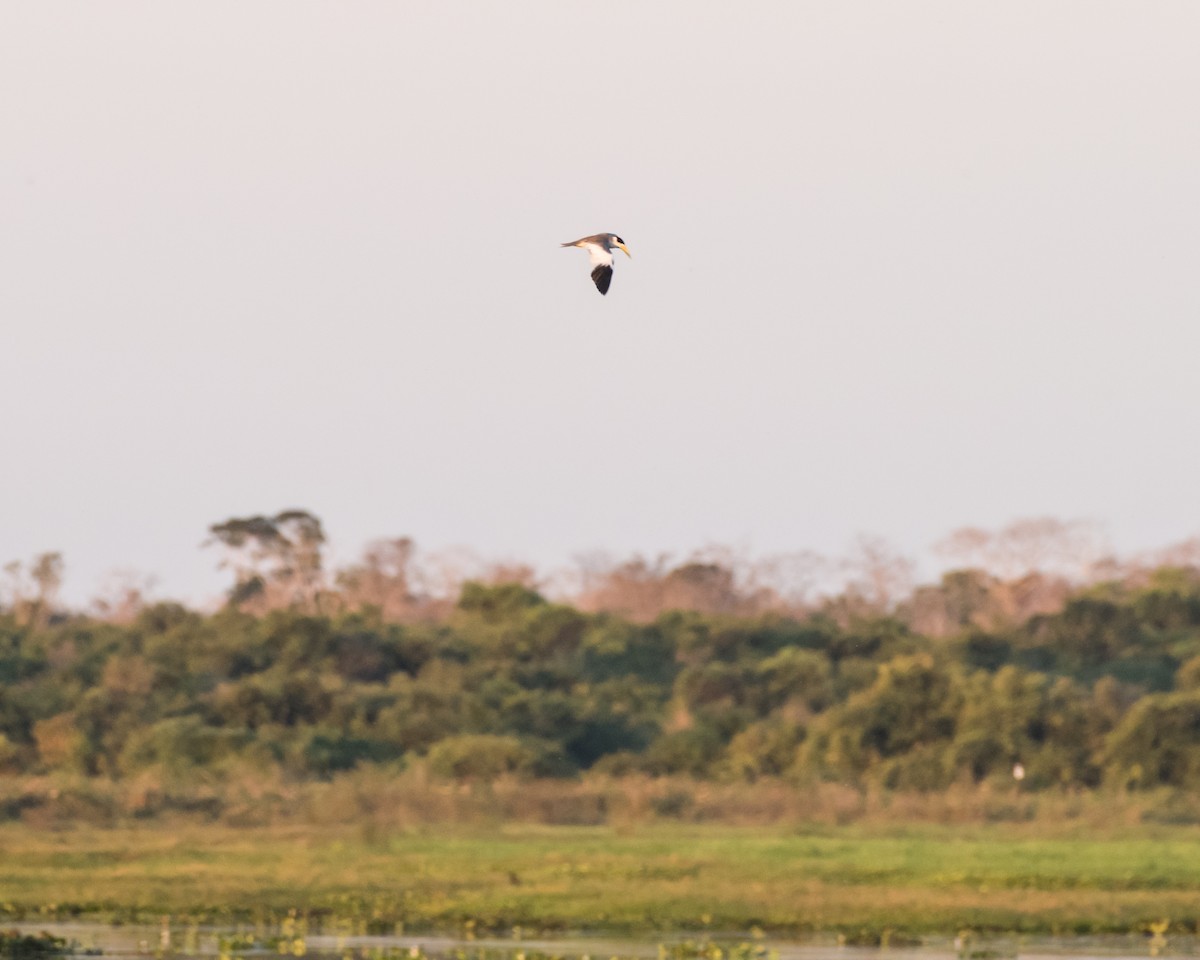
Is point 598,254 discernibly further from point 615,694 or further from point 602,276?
point 615,694

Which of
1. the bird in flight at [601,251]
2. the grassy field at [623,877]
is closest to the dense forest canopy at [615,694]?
the grassy field at [623,877]

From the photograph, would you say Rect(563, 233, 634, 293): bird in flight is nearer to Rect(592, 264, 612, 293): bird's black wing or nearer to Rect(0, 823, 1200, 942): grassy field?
Rect(592, 264, 612, 293): bird's black wing

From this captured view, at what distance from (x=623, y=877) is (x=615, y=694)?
33063mm

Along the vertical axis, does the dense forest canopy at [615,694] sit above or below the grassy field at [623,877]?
above

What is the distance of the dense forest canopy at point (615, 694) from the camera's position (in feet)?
193

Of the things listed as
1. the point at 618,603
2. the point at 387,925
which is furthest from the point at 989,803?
the point at 618,603

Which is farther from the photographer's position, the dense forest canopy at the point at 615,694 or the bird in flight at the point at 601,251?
the dense forest canopy at the point at 615,694

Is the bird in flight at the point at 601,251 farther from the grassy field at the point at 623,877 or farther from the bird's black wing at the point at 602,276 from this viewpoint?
the grassy field at the point at 623,877

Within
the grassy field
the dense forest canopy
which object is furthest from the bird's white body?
the dense forest canopy

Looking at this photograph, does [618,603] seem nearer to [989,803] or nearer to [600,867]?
[989,803]

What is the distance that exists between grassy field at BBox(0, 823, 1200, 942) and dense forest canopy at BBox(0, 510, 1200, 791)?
9.70 m

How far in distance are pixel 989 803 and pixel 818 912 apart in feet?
62.4

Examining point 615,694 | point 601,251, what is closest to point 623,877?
point 601,251

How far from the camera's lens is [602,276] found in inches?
884
